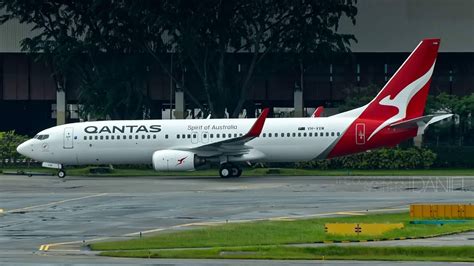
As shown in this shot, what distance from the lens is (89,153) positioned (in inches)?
2175

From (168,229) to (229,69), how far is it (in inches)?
1744

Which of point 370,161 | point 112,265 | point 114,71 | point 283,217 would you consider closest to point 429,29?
point 370,161

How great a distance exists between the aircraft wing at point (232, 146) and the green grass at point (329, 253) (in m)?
27.1

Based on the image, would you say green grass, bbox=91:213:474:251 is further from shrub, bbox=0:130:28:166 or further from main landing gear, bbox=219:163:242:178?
shrub, bbox=0:130:28:166

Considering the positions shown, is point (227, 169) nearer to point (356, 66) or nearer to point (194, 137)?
point (194, 137)

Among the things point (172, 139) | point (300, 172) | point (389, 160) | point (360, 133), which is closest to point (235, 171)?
point (172, 139)

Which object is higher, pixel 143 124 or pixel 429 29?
pixel 429 29

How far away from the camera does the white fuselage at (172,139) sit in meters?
52.7

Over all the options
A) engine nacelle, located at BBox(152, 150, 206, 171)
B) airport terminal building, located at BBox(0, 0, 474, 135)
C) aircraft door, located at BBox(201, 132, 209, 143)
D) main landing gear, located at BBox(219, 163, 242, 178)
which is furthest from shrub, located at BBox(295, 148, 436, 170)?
airport terminal building, located at BBox(0, 0, 474, 135)

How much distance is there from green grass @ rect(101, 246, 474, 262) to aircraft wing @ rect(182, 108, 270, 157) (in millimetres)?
27065

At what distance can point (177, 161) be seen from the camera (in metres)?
51.9

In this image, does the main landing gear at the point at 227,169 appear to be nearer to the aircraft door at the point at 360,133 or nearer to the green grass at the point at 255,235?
the aircraft door at the point at 360,133

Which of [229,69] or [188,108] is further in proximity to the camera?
[188,108]

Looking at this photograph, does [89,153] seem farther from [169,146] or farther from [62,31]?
[62,31]
